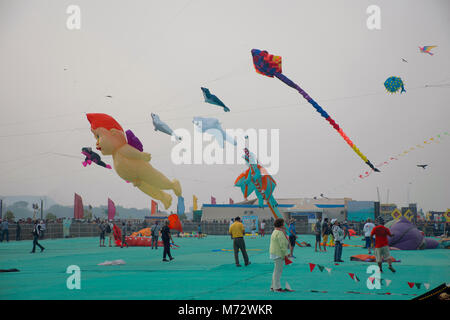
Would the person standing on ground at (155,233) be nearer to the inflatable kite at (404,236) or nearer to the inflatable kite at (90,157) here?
the inflatable kite at (90,157)

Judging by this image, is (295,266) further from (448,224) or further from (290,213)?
(290,213)

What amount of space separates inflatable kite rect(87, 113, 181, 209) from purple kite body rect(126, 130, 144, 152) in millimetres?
155

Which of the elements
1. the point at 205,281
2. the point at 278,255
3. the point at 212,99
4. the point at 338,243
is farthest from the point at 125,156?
the point at 338,243

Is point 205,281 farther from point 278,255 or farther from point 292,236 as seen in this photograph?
point 292,236

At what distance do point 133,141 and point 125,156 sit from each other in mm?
740

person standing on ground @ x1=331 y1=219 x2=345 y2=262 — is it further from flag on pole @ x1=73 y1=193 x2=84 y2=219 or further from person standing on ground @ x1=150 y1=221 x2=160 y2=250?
flag on pole @ x1=73 y1=193 x2=84 y2=219

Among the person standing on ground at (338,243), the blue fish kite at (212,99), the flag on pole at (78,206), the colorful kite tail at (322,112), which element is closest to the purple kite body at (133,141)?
the blue fish kite at (212,99)

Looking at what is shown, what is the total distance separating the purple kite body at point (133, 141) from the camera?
1766cm

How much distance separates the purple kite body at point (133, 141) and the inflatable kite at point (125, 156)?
0.16m

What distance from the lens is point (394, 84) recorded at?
21000mm

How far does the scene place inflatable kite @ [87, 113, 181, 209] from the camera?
17.0 meters

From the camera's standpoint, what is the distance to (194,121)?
20203 millimetres
